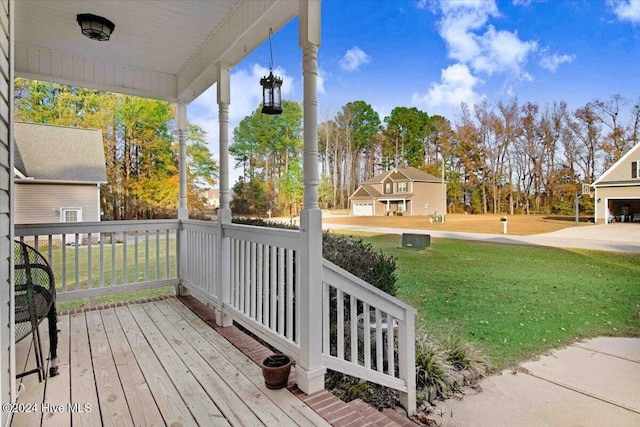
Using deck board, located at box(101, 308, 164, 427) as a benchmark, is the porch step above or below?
below

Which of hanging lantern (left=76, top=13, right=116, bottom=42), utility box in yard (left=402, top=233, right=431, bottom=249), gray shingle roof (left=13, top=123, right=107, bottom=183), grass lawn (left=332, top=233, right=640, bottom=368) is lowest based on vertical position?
grass lawn (left=332, top=233, right=640, bottom=368)

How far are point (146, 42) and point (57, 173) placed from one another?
1.97 meters

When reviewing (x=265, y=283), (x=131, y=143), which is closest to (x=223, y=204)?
(x=265, y=283)

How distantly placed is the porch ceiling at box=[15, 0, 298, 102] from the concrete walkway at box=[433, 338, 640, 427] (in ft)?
10.3

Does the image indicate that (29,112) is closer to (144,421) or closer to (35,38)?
(35,38)

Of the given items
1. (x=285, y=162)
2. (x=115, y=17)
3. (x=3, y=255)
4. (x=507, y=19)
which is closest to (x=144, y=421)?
(x=3, y=255)

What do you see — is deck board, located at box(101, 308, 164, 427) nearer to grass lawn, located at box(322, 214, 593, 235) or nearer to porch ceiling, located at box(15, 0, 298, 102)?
grass lawn, located at box(322, 214, 593, 235)

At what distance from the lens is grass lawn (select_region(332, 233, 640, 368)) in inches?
94.1

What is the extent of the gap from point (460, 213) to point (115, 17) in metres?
3.43

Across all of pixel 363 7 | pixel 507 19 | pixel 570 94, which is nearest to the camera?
pixel 570 94

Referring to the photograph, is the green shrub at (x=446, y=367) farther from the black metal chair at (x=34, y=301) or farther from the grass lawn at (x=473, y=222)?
the black metal chair at (x=34, y=301)

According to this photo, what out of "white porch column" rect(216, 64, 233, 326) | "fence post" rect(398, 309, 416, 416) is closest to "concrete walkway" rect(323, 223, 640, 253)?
"fence post" rect(398, 309, 416, 416)

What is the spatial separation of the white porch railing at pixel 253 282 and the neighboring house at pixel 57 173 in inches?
13.9

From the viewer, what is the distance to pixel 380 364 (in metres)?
2.26
